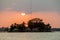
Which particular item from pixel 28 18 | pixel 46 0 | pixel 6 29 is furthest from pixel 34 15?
pixel 6 29

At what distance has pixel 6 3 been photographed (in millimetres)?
5293

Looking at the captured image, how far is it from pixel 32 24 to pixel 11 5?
40.3 inches

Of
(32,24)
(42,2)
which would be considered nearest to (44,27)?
(32,24)

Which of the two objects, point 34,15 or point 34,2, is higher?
point 34,2

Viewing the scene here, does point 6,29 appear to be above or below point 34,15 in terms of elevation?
below

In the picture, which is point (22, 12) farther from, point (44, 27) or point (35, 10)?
point (44, 27)

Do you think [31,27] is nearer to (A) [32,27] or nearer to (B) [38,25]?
(A) [32,27]

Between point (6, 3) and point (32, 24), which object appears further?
point (6, 3)

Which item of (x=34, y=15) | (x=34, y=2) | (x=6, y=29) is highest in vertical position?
(x=34, y=2)

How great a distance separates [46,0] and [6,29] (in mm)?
1339

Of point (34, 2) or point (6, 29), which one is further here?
point (34, 2)

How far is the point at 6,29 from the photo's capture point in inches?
184

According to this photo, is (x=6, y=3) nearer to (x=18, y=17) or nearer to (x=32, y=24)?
(x=18, y=17)

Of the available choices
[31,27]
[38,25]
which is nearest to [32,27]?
[31,27]
